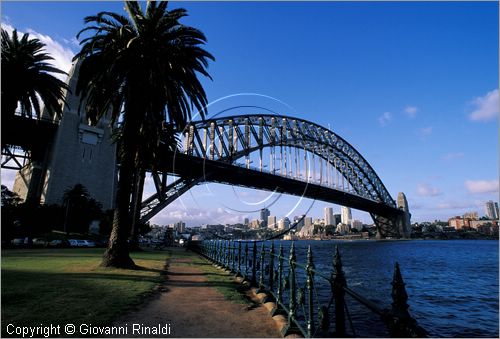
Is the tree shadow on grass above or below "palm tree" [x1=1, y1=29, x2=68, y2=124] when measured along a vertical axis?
below

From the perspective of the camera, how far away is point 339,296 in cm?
512

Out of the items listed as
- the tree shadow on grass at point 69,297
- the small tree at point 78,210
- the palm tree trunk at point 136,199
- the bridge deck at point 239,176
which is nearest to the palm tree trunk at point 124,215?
the tree shadow on grass at point 69,297

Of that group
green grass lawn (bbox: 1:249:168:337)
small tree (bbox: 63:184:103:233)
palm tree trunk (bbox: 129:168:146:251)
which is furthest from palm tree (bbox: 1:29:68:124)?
small tree (bbox: 63:184:103:233)

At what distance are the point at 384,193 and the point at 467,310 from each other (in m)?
139

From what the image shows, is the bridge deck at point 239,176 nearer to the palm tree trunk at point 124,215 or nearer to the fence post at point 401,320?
the palm tree trunk at point 124,215

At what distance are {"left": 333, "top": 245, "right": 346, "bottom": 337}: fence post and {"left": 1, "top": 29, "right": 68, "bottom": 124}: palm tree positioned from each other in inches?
1005

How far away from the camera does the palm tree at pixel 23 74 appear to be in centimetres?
2418

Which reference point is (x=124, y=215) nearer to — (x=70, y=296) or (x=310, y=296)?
(x=70, y=296)

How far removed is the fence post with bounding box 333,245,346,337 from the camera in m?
5.05

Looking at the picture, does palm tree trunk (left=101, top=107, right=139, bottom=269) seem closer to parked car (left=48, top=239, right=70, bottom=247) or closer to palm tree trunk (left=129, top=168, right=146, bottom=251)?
palm tree trunk (left=129, top=168, right=146, bottom=251)

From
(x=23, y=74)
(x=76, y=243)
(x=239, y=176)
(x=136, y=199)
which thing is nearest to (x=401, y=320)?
(x=23, y=74)

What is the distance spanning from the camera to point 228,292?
1090 cm

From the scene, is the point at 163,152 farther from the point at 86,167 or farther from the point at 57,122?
the point at 57,122

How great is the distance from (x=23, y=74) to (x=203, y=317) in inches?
1001
